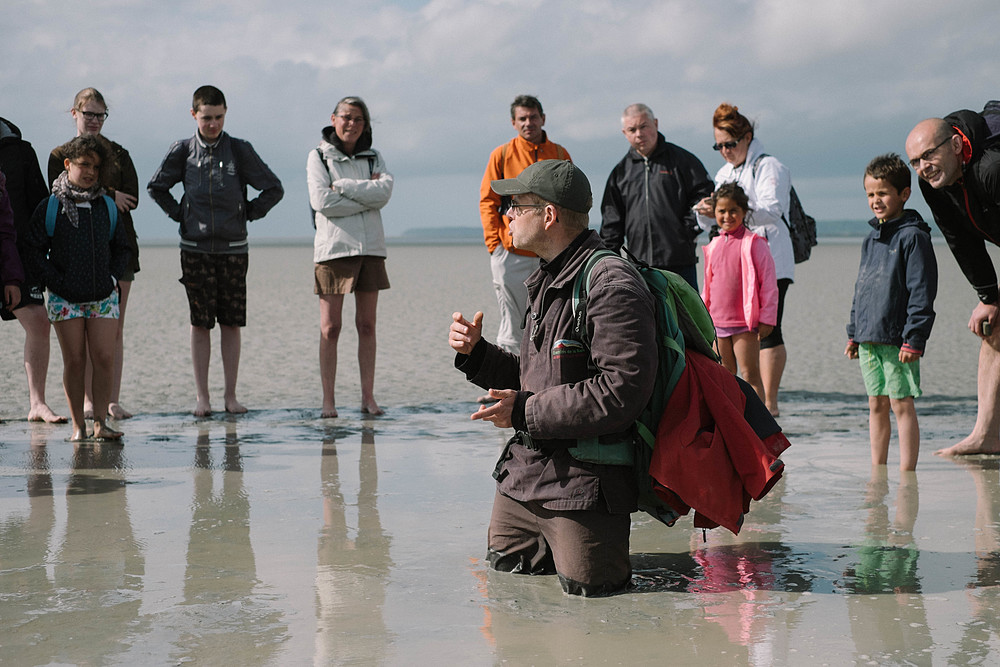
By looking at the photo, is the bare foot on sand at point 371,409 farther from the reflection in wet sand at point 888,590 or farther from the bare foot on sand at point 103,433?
the reflection in wet sand at point 888,590

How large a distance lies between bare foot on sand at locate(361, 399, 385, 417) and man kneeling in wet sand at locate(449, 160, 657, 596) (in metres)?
4.11

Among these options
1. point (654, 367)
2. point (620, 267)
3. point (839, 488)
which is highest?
point (620, 267)

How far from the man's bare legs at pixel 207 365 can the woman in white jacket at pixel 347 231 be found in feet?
2.27

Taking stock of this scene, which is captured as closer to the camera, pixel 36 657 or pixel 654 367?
pixel 36 657

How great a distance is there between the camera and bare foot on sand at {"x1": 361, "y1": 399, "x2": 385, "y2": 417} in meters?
8.46

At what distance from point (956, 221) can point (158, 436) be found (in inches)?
208

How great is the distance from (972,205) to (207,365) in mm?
5503

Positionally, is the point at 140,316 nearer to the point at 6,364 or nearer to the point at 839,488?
the point at 6,364

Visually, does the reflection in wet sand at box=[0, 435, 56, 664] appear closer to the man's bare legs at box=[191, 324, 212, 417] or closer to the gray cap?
the man's bare legs at box=[191, 324, 212, 417]

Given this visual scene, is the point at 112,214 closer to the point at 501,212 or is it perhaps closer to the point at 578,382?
the point at 501,212

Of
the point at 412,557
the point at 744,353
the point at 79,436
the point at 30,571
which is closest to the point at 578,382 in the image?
the point at 412,557

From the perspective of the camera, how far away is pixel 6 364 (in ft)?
37.2

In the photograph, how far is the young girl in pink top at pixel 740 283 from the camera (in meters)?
7.68

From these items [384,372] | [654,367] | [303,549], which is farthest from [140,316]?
[654,367]
